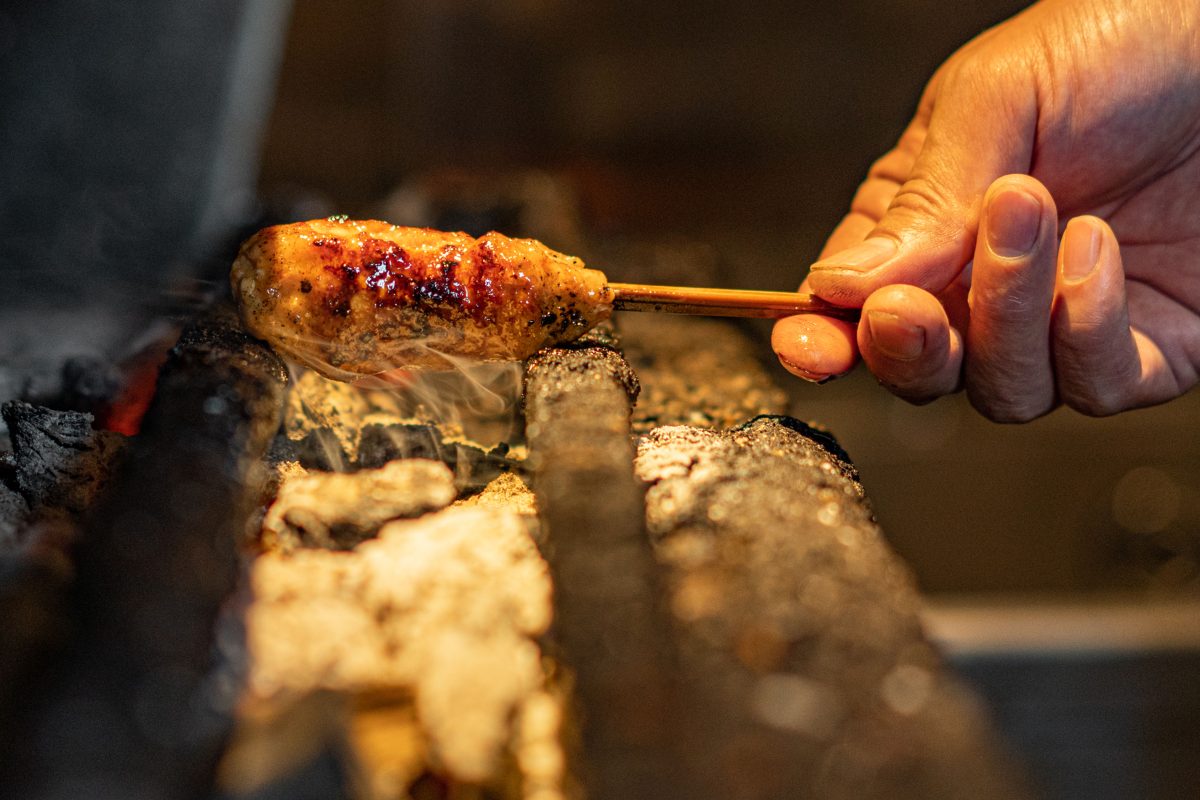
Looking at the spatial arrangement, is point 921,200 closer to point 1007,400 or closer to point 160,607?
point 1007,400

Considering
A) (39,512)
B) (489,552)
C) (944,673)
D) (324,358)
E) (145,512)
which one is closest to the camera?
(944,673)

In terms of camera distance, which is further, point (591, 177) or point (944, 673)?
point (591, 177)

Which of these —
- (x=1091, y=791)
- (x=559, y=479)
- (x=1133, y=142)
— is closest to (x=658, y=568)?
(x=559, y=479)

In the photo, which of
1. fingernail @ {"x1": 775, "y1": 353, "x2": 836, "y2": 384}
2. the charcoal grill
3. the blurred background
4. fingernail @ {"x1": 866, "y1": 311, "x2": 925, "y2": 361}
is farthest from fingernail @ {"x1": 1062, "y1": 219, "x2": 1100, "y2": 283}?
the blurred background

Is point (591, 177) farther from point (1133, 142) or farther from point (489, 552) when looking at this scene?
point (489, 552)

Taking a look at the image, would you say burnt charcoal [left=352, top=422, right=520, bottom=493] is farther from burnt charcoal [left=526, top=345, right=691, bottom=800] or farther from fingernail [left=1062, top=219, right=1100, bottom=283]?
fingernail [left=1062, top=219, right=1100, bottom=283]

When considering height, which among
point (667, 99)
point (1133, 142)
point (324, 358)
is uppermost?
point (667, 99)

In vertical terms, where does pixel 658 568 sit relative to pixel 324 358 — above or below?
below

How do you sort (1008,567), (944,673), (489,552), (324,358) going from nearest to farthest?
(944,673)
(489,552)
(324,358)
(1008,567)
